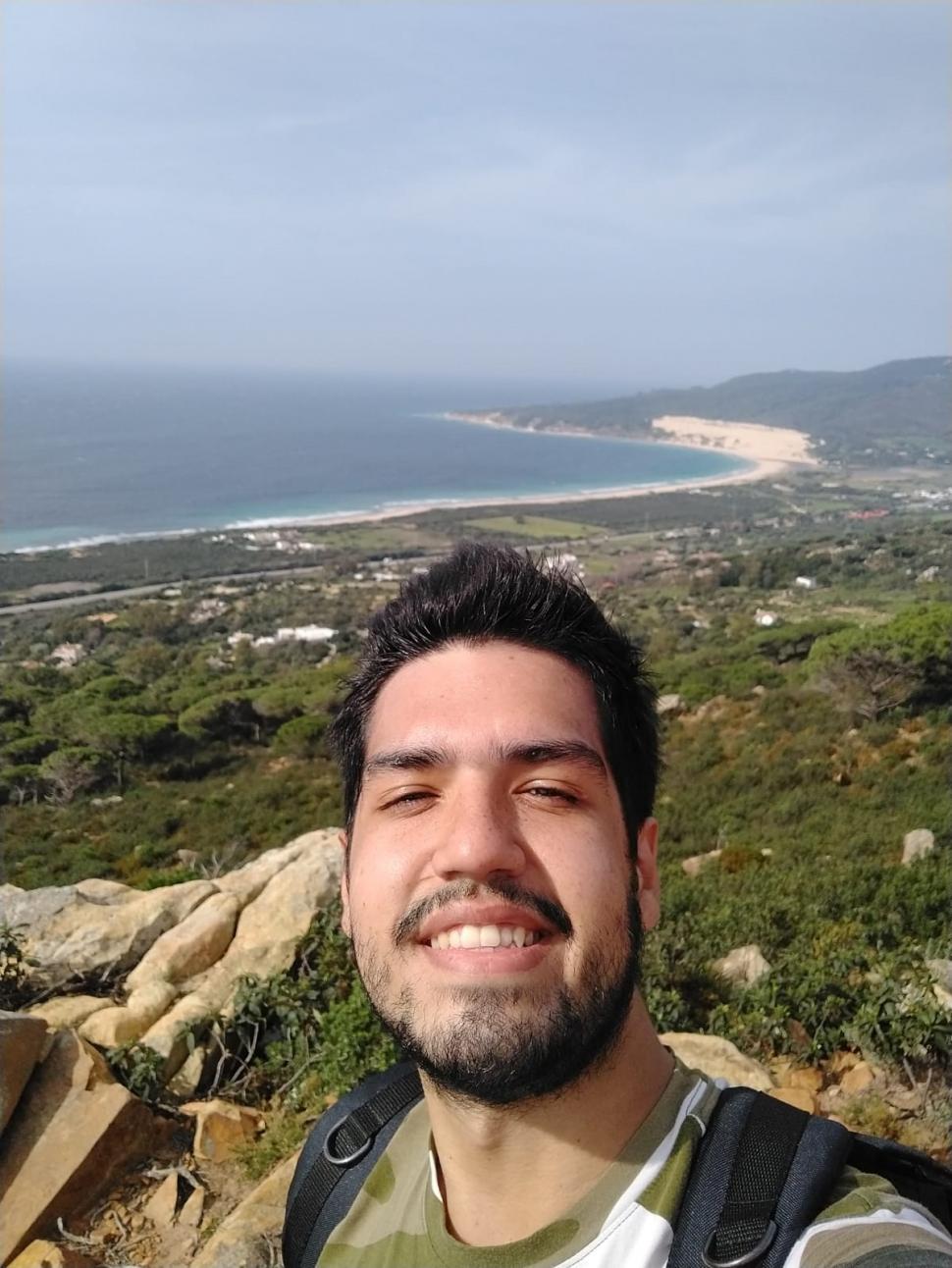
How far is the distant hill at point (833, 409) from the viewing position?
82.7 meters

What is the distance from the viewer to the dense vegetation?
4.17 metres

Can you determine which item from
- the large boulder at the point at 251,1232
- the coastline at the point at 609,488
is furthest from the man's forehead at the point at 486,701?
the coastline at the point at 609,488

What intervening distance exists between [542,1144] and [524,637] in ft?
2.68

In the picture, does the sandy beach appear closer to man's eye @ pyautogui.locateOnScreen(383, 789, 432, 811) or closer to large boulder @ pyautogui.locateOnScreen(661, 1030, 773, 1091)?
large boulder @ pyautogui.locateOnScreen(661, 1030, 773, 1091)

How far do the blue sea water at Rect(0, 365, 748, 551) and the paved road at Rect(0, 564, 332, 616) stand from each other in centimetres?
929

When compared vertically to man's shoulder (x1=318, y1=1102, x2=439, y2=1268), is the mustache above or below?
above

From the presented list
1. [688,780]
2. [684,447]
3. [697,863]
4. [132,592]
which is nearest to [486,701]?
[697,863]

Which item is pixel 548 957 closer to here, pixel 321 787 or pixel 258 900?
pixel 258 900

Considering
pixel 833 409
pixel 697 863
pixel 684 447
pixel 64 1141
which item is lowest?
pixel 697 863

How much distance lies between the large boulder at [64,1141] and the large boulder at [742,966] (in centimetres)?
339

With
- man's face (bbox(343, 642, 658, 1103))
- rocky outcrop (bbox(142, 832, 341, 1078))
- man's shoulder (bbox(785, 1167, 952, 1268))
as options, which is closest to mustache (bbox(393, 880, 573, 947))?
man's face (bbox(343, 642, 658, 1103))

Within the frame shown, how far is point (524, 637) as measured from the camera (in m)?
1.47

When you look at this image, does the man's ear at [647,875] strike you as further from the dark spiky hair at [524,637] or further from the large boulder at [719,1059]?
the large boulder at [719,1059]

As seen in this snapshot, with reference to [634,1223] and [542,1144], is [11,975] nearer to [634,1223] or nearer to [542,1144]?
[542,1144]
